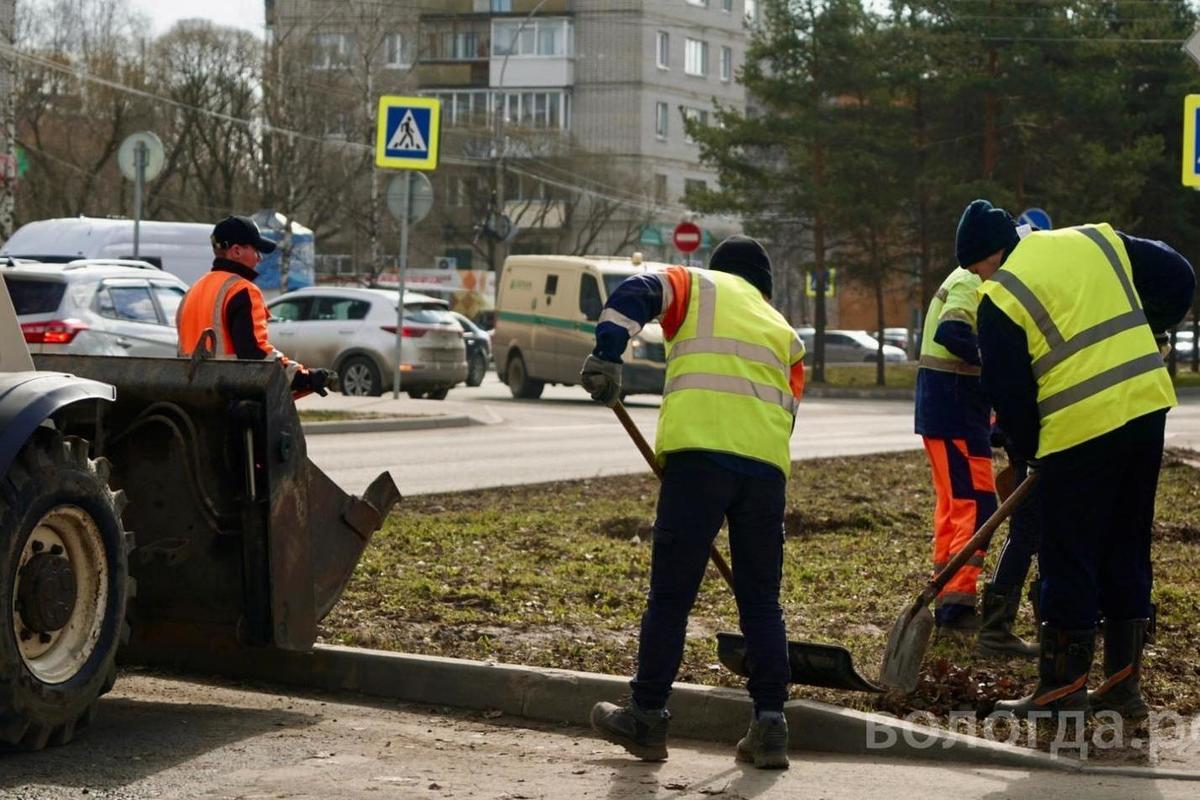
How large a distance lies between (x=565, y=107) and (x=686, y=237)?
51861 mm

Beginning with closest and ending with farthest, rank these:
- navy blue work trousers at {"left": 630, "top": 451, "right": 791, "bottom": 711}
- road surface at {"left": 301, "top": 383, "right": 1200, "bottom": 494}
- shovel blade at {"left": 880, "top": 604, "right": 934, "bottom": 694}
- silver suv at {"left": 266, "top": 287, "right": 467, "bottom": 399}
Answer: navy blue work trousers at {"left": 630, "top": 451, "right": 791, "bottom": 711} < shovel blade at {"left": 880, "top": 604, "right": 934, "bottom": 694} < road surface at {"left": 301, "top": 383, "right": 1200, "bottom": 494} < silver suv at {"left": 266, "top": 287, "right": 467, "bottom": 399}

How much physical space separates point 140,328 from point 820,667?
45.2 feet

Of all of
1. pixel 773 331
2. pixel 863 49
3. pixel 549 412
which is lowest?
pixel 549 412

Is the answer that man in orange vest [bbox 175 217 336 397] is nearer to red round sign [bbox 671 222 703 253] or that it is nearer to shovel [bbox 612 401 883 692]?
shovel [bbox 612 401 883 692]

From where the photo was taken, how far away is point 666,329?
624 cm

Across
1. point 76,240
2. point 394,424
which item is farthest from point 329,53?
point 394,424

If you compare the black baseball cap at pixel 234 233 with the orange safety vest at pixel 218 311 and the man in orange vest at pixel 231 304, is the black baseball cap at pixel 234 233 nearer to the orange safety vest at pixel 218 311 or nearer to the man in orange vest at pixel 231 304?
the man in orange vest at pixel 231 304

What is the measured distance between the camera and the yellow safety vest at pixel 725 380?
6055mm

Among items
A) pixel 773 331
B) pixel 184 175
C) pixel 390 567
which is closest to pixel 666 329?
pixel 773 331

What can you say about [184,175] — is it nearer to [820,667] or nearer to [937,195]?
[937,195]

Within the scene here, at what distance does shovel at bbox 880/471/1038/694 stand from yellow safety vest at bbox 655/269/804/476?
2.72 feet

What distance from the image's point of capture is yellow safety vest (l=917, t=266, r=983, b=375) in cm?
780

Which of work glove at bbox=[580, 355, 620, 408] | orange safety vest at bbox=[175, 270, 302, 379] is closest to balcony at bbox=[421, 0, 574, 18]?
orange safety vest at bbox=[175, 270, 302, 379]

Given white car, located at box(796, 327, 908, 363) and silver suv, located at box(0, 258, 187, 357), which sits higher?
silver suv, located at box(0, 258, 187, 357)
